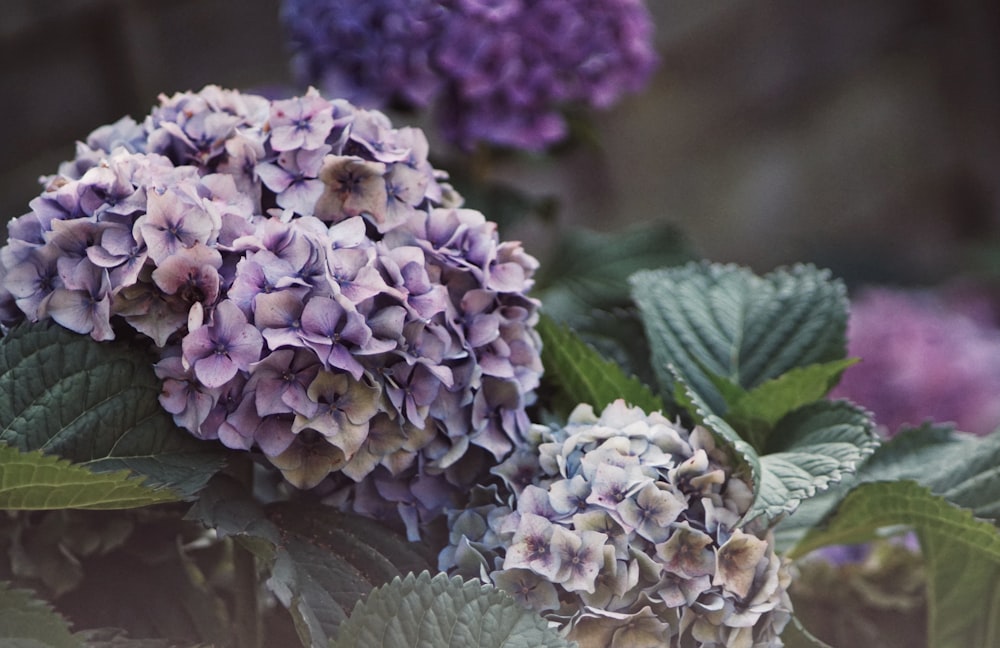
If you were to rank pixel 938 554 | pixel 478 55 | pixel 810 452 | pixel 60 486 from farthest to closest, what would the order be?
pixel 478 55, pixel 938 554, pixel 810 452, pixel 60 486

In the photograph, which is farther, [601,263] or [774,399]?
[601,263]

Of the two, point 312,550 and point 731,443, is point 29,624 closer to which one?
point 312,550

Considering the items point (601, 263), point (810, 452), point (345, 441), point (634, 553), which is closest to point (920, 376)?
point (601, 263)

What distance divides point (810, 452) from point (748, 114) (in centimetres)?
268

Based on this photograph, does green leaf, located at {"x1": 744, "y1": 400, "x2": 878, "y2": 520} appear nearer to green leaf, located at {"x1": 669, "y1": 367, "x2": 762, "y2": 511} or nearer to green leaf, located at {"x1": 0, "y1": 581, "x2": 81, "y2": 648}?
green leaf, located at {"x1": 669, "y1": 367, "x2": 762, "y2": 511}

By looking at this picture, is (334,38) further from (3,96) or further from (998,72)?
(998,72)

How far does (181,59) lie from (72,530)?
1.52 metres

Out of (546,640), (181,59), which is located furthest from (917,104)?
(546,640)

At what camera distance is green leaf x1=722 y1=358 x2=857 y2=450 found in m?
0.78

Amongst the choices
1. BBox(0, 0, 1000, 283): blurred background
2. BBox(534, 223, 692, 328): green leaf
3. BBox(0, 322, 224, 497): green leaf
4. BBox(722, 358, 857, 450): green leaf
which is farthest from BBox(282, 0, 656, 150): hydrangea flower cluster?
BBox(0, 0, 1000, 283): blurred background

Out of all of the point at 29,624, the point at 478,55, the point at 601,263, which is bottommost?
the point at 29,624

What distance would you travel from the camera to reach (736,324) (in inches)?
34.2

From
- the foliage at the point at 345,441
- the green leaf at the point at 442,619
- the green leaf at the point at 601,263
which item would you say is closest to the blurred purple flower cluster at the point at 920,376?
the green leaf at the point at 601,263

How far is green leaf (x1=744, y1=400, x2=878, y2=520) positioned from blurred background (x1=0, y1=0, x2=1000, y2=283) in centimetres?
132
